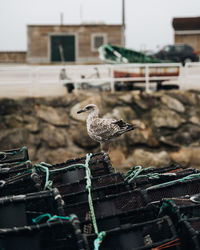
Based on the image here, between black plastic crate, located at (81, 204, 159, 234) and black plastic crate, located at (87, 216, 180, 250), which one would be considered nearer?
black plastic crate, located at (87, 216, 180, 250)

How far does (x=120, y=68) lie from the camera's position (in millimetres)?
12508

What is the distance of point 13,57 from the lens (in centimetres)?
3108

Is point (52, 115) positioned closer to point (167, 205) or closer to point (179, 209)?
point (167, 205)

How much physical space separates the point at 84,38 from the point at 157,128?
19.9 meters

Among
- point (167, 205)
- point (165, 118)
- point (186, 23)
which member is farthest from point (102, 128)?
point (186, 23)

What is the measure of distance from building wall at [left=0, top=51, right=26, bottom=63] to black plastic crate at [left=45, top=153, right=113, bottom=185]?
28.7m

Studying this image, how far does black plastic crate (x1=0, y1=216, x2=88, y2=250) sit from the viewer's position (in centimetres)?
216

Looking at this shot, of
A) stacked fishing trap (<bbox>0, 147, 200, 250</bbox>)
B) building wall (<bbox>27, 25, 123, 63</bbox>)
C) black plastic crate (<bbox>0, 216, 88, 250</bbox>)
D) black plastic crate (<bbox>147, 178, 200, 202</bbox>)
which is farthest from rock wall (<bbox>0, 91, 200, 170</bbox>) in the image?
building wall (<bbox>27, 25, 123, 63</bbox>)

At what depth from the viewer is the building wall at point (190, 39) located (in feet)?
108

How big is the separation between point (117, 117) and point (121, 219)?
8.45m

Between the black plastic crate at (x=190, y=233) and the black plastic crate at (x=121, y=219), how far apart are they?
360mm

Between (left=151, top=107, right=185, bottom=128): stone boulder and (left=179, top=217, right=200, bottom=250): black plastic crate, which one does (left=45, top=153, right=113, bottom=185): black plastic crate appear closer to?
(left=179, top=217, right=200, bottom=250): black plastic crate

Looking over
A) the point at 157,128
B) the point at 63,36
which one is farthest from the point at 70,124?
the point at 63,36

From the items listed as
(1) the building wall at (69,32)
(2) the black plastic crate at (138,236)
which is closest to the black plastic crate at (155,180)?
(2) the black plastic crate at (138,236)
